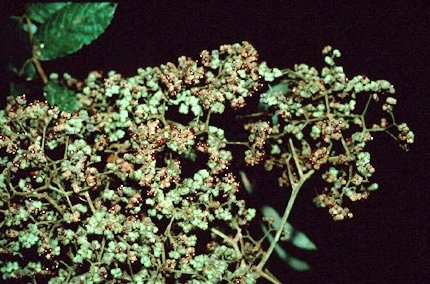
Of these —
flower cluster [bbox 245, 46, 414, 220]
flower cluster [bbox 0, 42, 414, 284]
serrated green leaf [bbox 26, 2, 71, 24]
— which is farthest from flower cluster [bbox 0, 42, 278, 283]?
serrated green leaf [bbox 26, 2, 71, 24]

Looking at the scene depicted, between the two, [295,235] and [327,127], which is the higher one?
[327,127]

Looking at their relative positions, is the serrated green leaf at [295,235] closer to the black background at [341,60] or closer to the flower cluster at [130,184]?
the black background at [341,60]

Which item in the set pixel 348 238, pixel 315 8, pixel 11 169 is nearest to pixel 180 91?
pixel 11 169

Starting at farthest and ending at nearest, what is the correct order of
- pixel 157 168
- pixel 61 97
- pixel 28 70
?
pixel 28 70 < pixel 61 97 < pixel 157 168

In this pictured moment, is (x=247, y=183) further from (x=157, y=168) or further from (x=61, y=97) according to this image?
(x=61, y=97)

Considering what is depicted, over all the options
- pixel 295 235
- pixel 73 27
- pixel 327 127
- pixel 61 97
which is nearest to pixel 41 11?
pixel 73 27

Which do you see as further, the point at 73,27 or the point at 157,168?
the point at 73,27

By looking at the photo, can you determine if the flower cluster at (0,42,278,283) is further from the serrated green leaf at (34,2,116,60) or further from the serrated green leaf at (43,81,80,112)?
the serrated green leaf at (34,2,116,60)
